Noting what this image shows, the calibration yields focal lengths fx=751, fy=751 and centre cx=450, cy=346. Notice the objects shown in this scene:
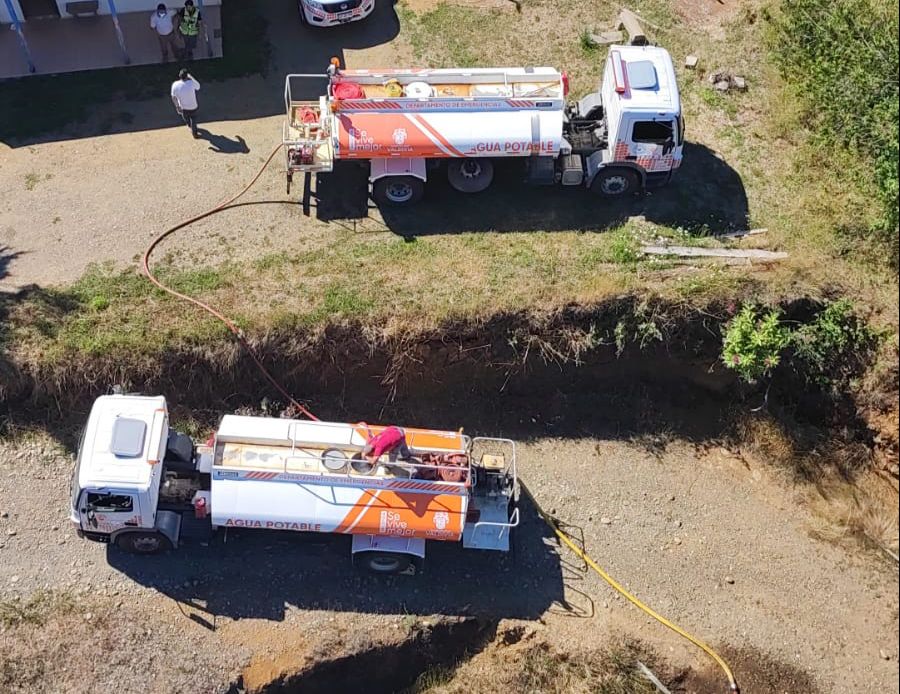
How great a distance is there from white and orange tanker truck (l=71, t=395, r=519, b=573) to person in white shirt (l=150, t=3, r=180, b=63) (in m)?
10.7

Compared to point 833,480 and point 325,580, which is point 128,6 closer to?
point 325,580

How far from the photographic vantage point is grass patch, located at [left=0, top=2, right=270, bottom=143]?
1947 cm

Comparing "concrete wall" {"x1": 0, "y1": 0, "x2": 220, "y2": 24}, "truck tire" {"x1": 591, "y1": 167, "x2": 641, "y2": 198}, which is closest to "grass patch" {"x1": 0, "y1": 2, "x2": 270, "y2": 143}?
"concrete wall" {"x1": 0, "y1": 0, "x2": 220, "y2": 24}

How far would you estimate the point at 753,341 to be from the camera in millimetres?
16750

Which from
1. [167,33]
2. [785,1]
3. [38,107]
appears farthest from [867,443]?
[38,107]

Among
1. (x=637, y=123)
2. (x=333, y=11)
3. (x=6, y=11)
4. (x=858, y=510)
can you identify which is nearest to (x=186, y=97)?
(x=333, y=11)

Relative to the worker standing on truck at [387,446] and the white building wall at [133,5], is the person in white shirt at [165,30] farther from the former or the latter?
the worker standing on truck at [387,446]

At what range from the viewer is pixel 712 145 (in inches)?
789

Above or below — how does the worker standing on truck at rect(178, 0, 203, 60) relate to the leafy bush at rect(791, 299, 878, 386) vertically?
above

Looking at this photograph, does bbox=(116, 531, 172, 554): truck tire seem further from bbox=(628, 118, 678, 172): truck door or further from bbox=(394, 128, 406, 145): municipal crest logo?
bbox=(628, 118, 678, 172): truck door

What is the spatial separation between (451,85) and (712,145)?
7.30 m

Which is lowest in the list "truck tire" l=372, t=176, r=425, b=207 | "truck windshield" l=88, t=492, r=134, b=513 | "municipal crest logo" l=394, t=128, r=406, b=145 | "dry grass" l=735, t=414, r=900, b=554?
"dry grass" l=735, t=414, r=900, b=554

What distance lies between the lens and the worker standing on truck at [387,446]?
567 inches

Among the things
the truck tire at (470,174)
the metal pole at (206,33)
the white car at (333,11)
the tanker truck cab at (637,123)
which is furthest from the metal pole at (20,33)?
the tanker truck cab at (637,123)
